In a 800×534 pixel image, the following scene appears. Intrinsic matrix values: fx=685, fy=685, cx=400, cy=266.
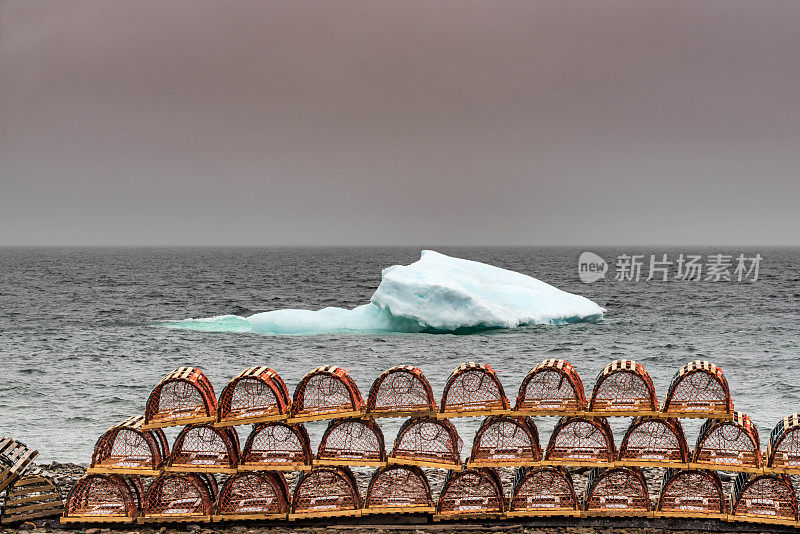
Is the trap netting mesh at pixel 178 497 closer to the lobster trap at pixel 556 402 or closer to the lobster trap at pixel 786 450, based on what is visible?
the lobster trap at pixel 556 402

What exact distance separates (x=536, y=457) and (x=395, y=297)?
23.5 meters

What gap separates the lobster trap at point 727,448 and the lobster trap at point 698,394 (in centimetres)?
26

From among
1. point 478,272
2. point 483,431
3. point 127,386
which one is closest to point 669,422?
point 483,431

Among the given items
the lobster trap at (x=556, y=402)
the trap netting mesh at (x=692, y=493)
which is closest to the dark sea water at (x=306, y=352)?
the lobster trap at (x=556, y=402)

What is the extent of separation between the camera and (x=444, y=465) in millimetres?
8750

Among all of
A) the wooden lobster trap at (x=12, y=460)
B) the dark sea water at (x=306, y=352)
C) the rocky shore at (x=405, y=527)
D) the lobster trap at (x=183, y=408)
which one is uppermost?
the lobster trap at (x=183, y=408)

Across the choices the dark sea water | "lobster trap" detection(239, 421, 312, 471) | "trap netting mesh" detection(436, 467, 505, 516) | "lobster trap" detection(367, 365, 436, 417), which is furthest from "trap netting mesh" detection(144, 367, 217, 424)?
the dark sea water

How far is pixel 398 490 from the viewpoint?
9023 millimetres

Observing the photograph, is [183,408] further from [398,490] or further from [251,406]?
[398,490]

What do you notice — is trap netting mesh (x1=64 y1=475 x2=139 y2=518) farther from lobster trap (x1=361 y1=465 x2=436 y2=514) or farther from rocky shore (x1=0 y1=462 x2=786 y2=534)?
lobster trap (x1=361 y1=465 x2=436 y2=514)

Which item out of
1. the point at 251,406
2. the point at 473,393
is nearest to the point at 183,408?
the point at 251,406

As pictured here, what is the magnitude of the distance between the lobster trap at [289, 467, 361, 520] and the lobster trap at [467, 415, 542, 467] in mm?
1578

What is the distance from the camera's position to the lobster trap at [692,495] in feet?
28.1

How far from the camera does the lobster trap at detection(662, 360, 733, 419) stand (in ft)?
28.2
